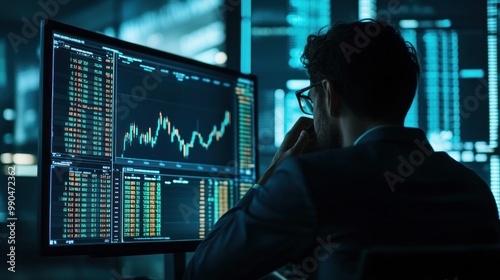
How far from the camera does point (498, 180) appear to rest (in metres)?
2.50

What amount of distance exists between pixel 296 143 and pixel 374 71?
15.7 inches

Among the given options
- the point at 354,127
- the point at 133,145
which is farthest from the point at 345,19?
the point at 354,127

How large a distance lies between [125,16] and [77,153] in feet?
2.50

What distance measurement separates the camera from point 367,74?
1.22 metres

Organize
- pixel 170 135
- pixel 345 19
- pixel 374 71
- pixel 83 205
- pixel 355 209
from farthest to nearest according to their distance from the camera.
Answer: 1. pixel 345 19
2. pixel 170 135
3. pixel 83 205
4. pixel 374 71
5. pixel 355 209

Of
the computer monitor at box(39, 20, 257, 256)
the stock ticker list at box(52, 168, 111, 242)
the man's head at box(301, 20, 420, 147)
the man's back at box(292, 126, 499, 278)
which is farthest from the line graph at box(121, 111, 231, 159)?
the man's back at box(292, 126, 499, 278)

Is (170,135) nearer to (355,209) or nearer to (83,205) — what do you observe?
(83,205)

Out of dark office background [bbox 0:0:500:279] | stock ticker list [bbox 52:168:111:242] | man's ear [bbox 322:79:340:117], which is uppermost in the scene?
dark office background [bbox 0:0:500:279]

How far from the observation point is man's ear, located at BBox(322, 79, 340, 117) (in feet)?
4.20

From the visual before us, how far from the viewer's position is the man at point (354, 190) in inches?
41.6

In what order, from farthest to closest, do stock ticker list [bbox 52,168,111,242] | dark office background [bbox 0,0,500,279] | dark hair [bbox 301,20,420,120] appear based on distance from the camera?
dark office background [bbox 0,0,500,279] → stock ticker list [bbox 52,168,111,242] → dark hair [bbox 301,20,420,120]

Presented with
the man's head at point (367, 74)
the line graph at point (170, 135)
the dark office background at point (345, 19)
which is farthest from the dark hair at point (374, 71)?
the dark office background at point (345, 19)

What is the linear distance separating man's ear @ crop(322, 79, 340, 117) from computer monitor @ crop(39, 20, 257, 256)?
580 mm

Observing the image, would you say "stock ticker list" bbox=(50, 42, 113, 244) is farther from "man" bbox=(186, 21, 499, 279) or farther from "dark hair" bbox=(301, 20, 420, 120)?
"dark hair" bbox=(301, 20, 420, 120)
